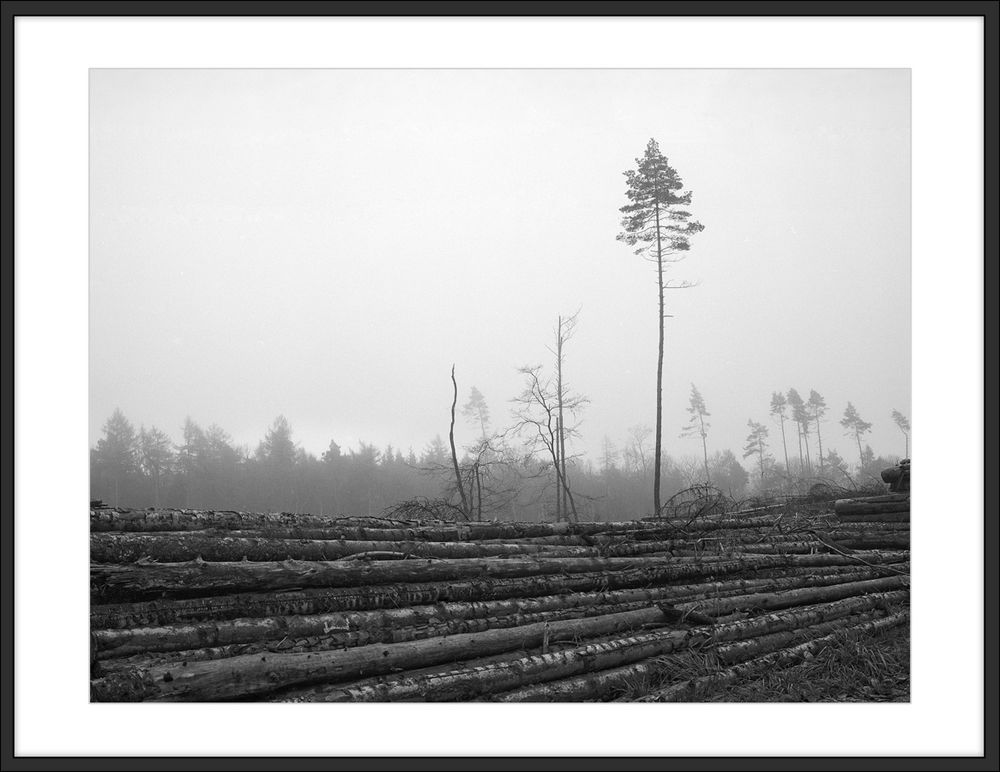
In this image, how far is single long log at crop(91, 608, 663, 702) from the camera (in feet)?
12.4

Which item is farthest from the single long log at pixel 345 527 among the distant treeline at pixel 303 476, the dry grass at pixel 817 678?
the distant treeline at pixel 303 476

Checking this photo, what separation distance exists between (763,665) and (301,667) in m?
4.06

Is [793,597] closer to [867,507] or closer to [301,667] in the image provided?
[301,667]

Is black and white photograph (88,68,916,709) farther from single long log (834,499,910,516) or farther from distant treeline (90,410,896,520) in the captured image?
distant treeline (90,410,896,520)

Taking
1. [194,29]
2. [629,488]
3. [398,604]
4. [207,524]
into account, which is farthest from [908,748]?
[629,488]

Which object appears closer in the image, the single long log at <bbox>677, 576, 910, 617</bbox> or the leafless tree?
the single long log at <bbox>677, 576, 910, 617</bbox>

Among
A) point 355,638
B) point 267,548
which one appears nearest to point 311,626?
point 355,638

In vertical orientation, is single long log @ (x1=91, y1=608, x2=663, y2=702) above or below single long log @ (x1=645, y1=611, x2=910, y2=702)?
above

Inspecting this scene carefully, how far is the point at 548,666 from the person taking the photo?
4645 millimetres

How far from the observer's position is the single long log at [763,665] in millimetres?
4688

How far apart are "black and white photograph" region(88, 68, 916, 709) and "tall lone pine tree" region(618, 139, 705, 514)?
106mm

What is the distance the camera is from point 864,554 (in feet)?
28.0

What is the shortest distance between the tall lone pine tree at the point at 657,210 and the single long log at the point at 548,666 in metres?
15.8

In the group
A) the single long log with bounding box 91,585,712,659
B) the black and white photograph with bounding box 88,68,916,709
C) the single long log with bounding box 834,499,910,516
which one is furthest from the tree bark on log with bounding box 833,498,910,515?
the single long log with bounding box 91,585,712,659
